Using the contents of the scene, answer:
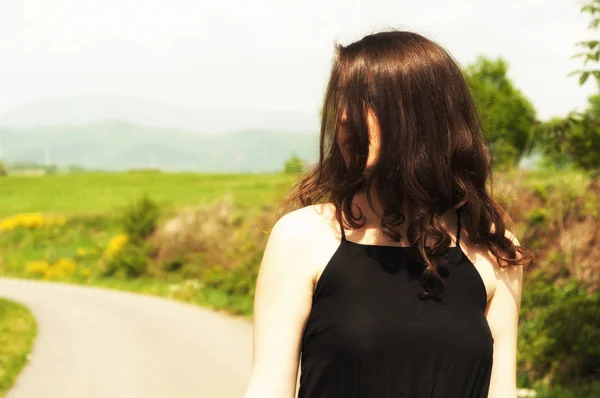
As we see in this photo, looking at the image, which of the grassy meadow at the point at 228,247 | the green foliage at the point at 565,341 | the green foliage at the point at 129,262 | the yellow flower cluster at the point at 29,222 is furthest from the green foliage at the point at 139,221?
the green foliage at the point at 565,341

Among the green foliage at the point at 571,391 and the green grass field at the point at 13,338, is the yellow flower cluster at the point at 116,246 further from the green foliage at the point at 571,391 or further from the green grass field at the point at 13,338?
the green foliage at the point at 571,391

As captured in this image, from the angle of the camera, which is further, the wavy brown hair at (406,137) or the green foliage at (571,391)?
the green foliage at (571,391)

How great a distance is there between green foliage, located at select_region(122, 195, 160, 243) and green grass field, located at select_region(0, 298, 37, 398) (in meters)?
9.48

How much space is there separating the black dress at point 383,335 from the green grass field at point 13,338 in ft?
25.0

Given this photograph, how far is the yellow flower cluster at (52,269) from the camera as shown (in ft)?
86.5

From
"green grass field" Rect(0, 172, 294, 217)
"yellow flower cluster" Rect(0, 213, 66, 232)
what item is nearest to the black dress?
"yellow flower cluster" Rect(0, 213, 66, 232)

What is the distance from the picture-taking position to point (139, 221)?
2572 centimetres

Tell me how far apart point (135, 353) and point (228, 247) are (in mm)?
10579

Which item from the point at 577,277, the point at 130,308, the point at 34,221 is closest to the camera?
the point at 577,277

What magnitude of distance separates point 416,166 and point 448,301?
0.99 feet

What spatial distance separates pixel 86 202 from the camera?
1858 inches

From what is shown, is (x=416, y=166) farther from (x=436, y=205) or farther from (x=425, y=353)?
(x=425, y=353)

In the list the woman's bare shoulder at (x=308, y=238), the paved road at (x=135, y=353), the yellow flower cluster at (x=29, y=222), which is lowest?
the yellow flower cluster at (x=29, y=222)

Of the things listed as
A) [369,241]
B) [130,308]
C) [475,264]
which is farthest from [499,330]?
[130,308]
